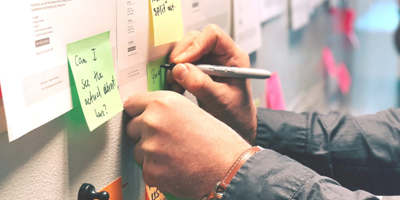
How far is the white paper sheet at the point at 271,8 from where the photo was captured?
3.25 ft

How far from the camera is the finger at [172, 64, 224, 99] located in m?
0.56

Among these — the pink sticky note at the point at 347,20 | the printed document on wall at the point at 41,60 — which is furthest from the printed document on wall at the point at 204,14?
the pink sticky note at the point at 347,20

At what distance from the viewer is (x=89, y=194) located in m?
0.47

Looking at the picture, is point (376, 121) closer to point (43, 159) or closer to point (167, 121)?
point (167, 121)

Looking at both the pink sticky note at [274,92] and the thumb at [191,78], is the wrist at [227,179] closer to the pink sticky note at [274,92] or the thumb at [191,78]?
the thumb at [191,78]

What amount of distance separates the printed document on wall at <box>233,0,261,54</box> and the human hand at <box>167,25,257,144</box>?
0.19m

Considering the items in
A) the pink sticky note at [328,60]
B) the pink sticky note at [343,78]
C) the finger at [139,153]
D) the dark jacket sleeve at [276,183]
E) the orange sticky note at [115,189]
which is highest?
the finger at [139,153]

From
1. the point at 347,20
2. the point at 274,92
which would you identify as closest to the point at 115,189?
the point at 274,92

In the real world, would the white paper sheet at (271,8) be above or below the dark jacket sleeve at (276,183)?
above

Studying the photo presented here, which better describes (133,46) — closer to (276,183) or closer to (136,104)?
(136,104)

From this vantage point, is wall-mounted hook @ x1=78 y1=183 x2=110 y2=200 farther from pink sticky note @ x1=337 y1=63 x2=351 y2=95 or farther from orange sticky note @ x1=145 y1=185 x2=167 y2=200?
pink sticky note @ x1=337 y1=63 x2=351 y2=95

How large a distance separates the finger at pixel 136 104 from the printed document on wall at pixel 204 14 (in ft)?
0.58

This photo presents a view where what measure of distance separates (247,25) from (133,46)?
0.45m

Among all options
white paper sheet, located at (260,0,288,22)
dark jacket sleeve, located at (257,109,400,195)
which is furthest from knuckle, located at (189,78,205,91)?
white paper sheet, located at (260,0,288,22)
